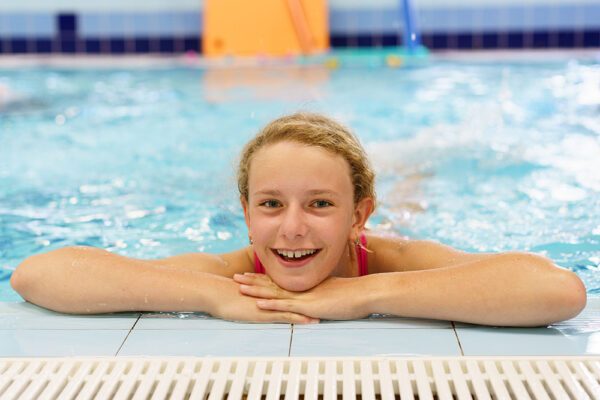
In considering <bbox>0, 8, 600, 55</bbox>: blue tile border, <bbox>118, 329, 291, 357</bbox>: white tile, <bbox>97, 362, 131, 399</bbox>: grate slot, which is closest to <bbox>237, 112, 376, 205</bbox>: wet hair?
<bbox>118, 329, 291, 357</bbox>: white tile

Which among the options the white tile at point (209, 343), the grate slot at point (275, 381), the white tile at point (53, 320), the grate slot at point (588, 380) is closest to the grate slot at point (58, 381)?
the white tile at point (209, 343)

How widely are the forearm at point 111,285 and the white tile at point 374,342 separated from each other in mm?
333

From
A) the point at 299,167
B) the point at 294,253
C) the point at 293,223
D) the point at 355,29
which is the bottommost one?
the point at 294,253

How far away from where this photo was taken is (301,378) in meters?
1.69

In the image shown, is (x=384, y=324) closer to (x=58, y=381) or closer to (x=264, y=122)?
(x=58, y=381)

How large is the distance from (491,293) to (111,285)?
42.0 inches

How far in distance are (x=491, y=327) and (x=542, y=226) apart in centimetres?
166

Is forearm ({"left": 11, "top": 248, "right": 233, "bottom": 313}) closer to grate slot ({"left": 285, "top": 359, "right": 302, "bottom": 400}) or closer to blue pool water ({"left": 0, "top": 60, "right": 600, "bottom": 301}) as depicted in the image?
grate slot ({"left": 285, "top": 359, "right": 302, "bottom": 400})

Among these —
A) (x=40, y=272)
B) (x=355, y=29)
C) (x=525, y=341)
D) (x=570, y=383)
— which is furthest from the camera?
(x=355, y=29)

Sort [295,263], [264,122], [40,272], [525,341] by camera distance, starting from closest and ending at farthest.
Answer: [525,341] < [295,263] < [40,272] < [264,122]

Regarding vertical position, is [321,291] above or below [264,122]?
below

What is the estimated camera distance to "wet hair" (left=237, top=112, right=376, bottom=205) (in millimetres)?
2004

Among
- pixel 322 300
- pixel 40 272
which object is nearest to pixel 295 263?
pixel 322 300

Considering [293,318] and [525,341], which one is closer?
[525,341]
